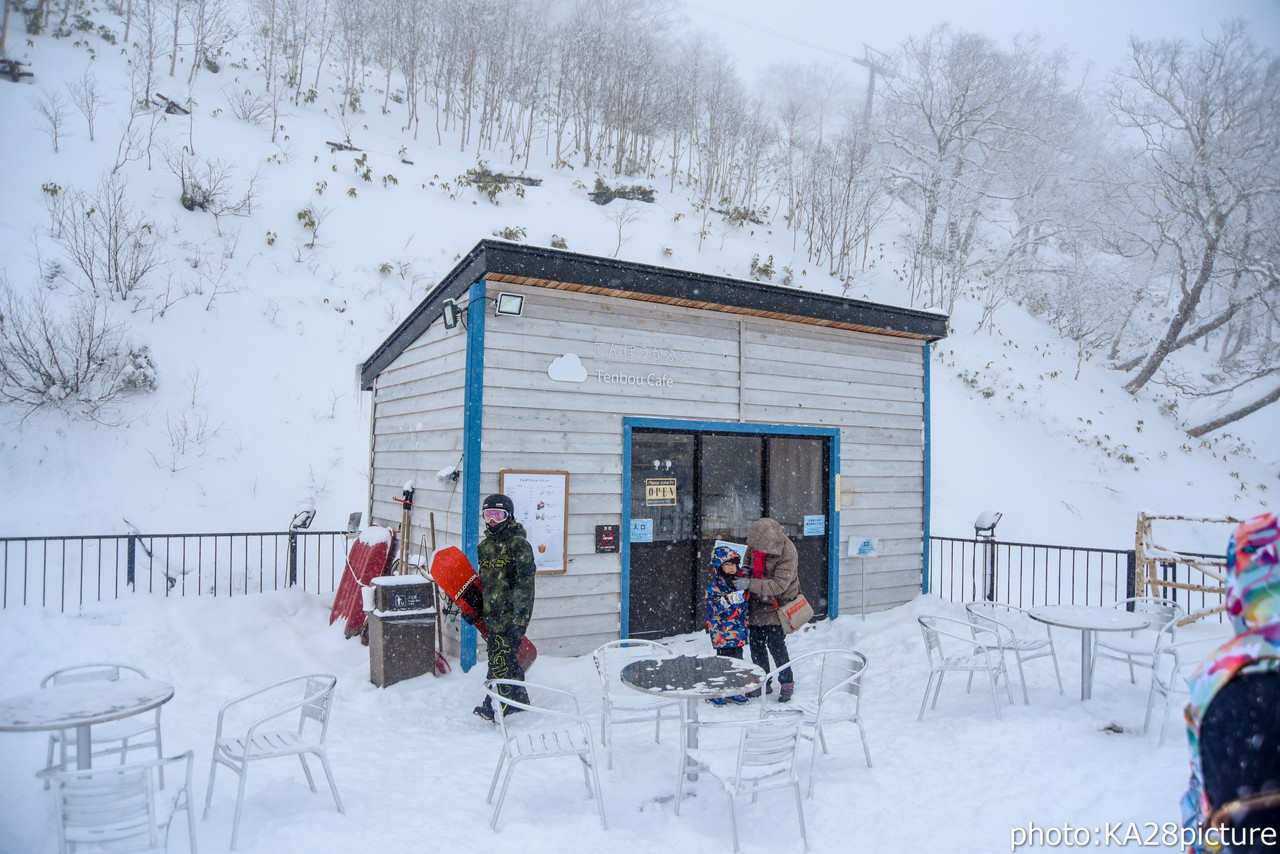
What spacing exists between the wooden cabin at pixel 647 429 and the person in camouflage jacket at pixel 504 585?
886 mm

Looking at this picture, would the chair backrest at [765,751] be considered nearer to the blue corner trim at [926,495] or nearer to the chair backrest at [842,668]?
the chair backrest at [842,668]

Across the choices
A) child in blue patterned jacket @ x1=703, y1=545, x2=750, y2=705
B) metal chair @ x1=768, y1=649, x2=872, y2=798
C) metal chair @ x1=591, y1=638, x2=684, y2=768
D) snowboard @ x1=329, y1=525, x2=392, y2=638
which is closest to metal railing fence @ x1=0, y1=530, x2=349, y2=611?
snowboard @ x1=329, y1=525, x2=392, y2=638

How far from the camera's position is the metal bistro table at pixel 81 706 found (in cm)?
355

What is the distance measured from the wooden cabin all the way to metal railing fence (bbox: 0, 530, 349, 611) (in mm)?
2268

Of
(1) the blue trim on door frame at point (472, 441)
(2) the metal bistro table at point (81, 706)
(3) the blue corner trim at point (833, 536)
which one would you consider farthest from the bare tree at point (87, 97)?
(3) the blue corner trim at point (833, 536)

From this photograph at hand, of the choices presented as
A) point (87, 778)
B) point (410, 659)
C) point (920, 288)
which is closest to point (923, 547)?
point (410, 659)

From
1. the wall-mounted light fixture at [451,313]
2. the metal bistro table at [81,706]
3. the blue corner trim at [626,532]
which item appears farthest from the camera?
the blue corner trim at [626,532]

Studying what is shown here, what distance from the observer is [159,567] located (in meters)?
11.6

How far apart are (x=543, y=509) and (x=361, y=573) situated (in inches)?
107

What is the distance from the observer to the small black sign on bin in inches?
287

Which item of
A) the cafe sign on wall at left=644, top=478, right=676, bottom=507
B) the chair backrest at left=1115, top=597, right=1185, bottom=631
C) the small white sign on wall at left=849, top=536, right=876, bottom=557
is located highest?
the cafe sign on wall at left=644, top=478, right=676, bottom=507

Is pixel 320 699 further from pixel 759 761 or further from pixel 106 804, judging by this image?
pixel 759 761

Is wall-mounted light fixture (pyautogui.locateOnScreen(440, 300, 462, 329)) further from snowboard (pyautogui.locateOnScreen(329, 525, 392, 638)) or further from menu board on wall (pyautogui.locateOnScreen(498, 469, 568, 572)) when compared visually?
snowboard (pyautogui.locateOnScreen(329, 525, 392, 638))

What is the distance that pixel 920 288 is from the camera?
2620 cm
